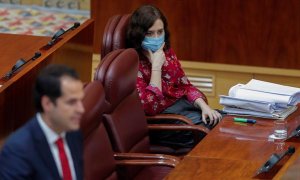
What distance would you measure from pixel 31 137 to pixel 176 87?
1.86 m

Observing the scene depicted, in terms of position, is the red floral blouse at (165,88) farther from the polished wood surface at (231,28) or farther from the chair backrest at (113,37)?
the polished wood surface at (231,28)

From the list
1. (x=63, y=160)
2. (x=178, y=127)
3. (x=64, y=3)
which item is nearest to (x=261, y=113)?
(x=178, y=127)

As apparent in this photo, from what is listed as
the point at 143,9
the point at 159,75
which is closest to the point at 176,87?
the point at 159,75

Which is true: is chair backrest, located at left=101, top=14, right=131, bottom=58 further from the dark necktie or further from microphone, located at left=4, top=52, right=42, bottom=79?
the dark necktie

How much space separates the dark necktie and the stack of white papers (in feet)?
4.34

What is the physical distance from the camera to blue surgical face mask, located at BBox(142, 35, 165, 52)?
3713mm

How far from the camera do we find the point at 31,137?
2139 mm

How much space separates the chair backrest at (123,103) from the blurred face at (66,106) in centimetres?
98

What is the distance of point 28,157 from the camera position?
2.12 metres

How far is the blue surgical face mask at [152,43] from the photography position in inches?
146

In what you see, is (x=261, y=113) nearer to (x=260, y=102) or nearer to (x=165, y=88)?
(x=260, y=102)

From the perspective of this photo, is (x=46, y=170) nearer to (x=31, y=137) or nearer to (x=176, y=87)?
(x=31, y=137)

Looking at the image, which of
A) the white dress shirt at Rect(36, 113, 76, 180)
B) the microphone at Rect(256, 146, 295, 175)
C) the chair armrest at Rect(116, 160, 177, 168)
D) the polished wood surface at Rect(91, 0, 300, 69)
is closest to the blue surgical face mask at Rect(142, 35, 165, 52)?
the chair armrest at Rect(116, 160, 177, 168)

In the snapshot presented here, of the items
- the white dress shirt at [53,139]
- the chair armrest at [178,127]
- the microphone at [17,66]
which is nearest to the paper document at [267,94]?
the chair armrest at [178,127]
